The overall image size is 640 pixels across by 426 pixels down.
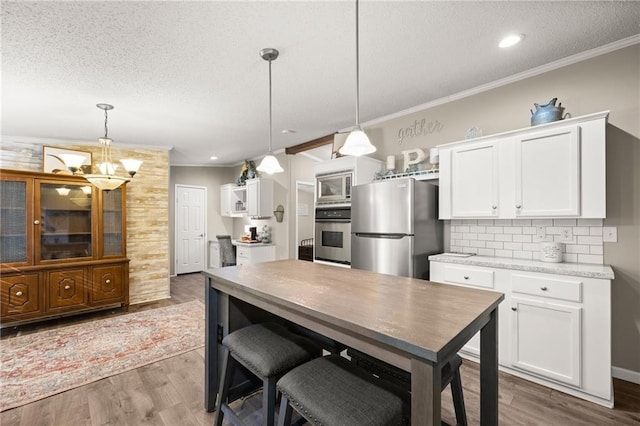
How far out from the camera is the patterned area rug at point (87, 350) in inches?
92.6

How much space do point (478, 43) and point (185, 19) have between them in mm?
2038

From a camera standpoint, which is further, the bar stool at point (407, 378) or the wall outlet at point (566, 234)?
the wall outlet at point (566, 234)

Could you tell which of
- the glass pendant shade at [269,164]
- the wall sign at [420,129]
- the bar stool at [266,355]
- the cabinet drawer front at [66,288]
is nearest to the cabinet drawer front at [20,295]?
the cabinet drawer front at [66,288]

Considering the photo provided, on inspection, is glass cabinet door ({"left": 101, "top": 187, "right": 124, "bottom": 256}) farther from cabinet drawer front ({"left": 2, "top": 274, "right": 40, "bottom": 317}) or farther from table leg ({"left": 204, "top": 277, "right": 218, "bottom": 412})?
table leg ({"left": 204, "top": 277, "right": 218, "bottom": 412})

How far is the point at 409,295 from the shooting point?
1.43m

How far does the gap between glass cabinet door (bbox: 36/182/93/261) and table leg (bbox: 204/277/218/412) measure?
9.91 feet

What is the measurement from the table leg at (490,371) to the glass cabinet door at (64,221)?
4616 millimetres

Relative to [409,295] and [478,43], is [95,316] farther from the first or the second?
[478,43]

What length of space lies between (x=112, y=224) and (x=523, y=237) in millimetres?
5031

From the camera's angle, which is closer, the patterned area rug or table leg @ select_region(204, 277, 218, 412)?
table leg @ select_region(204, 277, 218, 412)

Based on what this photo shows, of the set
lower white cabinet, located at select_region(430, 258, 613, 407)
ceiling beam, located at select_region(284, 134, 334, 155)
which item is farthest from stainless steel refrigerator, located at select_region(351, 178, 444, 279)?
ceiling beam, located at select_region(284, 134, 334, 155)

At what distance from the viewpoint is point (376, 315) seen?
3.70 ft

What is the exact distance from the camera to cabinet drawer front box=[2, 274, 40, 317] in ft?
10.9

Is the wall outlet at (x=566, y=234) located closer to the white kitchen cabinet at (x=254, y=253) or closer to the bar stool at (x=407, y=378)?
the bar stool at (x=407, y=378)
